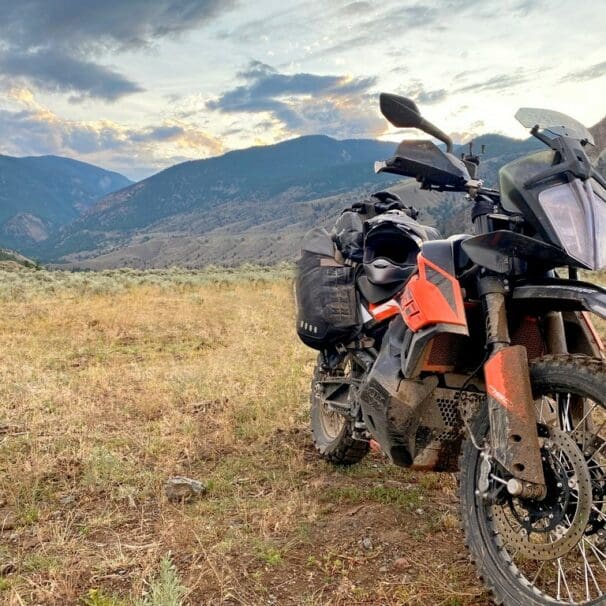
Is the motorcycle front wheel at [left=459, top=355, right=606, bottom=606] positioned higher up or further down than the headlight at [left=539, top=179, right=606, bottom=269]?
further down

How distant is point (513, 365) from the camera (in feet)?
8.46

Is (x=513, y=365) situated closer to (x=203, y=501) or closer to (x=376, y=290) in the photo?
(x=376, y=290)

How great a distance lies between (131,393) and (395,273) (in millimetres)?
4355

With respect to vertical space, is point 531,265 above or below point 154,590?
above

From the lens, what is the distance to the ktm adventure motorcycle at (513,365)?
8.07 ft

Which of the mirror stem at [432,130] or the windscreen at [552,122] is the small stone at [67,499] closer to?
the mirror stem at [432,130]

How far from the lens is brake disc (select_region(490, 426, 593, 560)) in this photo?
7.64ft

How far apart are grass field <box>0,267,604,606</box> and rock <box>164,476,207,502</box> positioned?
2.6 inches

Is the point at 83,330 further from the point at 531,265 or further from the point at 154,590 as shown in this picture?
the point at 531,265

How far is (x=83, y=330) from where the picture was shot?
37.7ft

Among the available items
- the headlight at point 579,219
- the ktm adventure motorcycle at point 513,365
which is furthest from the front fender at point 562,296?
the headlight at point 579,219

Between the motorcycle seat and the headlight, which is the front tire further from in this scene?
the headlight

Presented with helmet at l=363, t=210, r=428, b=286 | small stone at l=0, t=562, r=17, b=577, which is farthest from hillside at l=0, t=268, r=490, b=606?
helmet at l=363, t=210, r=428, b=286

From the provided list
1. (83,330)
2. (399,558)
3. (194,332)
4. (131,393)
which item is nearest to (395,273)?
(399,558)
